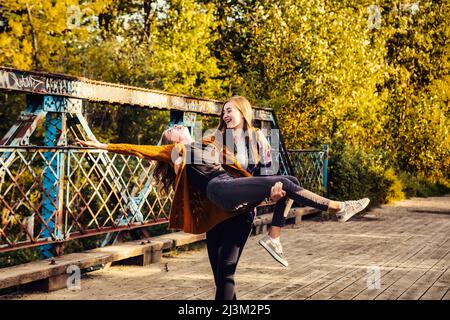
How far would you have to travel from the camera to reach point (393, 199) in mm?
23438

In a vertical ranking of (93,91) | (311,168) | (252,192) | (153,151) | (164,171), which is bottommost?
(311,168)

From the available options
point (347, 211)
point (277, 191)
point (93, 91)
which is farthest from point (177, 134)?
point (93, 91)

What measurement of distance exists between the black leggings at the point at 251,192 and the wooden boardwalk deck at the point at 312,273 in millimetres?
2465

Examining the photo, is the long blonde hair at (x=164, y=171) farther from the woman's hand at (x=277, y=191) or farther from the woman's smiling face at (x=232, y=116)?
the woman's hand at (x=277, y=191)

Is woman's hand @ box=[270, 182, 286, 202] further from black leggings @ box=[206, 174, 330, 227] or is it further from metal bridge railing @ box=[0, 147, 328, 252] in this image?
metal bridge railing @ box=[0, 147, 328, 252]

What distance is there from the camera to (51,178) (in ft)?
27.1

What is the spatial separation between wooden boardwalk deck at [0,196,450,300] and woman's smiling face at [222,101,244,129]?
2514 millimetres

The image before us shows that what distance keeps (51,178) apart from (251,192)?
365 cm

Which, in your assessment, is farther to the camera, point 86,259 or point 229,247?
point 86,259

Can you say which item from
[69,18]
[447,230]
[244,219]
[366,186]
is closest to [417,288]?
[244,219]

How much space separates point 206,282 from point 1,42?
13.7 m

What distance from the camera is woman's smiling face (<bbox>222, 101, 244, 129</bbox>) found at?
18.8 ft

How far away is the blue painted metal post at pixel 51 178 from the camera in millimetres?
8172

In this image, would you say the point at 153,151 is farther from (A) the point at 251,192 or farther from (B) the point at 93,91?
(B) the point at 93,91
